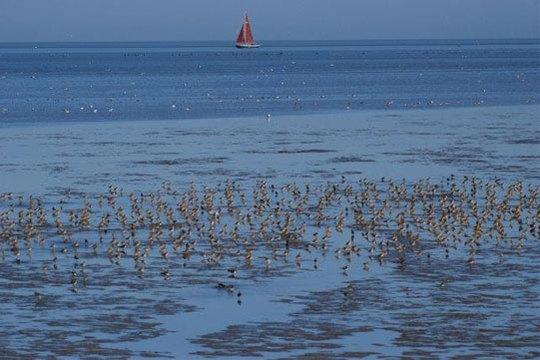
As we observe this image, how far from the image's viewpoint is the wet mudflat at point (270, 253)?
1819 cm

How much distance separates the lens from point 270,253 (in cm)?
2447

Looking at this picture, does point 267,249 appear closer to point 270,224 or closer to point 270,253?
point 270,253

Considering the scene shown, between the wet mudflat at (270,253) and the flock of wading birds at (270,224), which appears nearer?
the wet mudflat at (270,253)

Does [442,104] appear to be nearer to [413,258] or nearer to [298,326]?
[413,258]

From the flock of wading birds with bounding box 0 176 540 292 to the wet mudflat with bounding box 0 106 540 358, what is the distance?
0.07 meters

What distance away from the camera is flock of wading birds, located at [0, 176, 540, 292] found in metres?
24.2

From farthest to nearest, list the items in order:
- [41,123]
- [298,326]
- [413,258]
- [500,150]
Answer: [41,123] < [500,150] < [413,258] < [298,326]

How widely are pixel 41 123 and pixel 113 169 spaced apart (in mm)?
22209

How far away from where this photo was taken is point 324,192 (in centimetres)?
3241

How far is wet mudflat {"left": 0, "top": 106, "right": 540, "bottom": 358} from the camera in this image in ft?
59.7

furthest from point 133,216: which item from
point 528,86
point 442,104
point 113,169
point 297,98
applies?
point 528,86

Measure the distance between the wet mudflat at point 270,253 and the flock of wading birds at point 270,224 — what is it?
0.22ft

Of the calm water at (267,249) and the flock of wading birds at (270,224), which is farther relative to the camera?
the flock of wading birds at (270,224)

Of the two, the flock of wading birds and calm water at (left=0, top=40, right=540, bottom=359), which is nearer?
calm water at (left=0, top=40, right=540, bottom=359)
